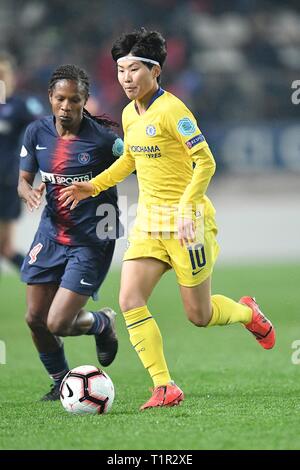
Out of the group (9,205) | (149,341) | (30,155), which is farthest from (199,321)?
(9,205)

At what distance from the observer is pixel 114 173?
618cm

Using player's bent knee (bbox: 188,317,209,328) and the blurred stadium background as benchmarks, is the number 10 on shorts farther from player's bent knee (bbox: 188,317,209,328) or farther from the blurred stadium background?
the blurred stadium background

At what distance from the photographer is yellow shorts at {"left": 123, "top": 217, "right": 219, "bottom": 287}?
5887 millimetres

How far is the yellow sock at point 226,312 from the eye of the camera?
618 centimetres

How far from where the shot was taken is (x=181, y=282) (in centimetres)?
595

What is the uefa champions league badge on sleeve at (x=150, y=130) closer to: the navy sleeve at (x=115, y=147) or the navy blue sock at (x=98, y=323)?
Answer: the navy sleeve at (x=115, y=147)

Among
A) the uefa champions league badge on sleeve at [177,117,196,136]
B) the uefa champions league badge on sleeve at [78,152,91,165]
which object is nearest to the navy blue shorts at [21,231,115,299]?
the uefa champions league badge on sleeve at [78,152,91,165]

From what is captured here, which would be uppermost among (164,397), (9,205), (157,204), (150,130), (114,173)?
(150,130)

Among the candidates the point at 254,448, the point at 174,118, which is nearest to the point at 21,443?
the point at 254,448

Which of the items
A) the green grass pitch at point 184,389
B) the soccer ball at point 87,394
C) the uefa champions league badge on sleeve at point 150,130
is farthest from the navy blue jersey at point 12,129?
the soccer ball at point 87,394

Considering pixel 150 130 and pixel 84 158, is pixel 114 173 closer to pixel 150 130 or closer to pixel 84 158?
pixel 84 158

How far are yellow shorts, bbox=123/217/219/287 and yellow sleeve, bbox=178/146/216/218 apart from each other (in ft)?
0.94

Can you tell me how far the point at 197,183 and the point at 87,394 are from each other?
133cm
